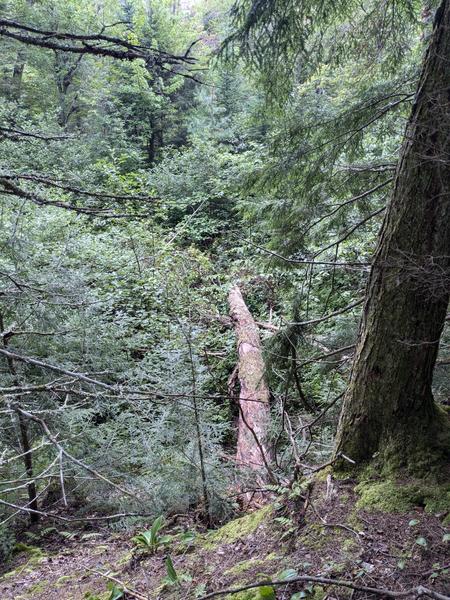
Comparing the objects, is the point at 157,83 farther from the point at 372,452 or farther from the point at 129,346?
the point at 129,346

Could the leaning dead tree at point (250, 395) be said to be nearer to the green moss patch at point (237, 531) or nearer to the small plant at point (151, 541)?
the green moss patch at point (237, 531)

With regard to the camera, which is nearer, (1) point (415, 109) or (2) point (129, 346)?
(1) point (415, 109)

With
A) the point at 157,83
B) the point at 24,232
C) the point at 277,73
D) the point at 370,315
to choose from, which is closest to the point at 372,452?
the point at 370,315

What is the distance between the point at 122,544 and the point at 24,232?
3.33 meters

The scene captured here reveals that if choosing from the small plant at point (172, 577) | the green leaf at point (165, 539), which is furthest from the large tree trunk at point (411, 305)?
the green leaf at point (165, 539)

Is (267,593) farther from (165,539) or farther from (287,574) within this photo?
(165,539)

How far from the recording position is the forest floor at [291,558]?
5.91ft

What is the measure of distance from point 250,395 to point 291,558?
331 cm

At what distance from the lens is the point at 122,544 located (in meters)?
3.36

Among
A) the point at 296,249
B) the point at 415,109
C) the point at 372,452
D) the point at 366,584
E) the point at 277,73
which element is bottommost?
the point at 366,584

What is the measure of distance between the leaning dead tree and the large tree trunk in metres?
0.85

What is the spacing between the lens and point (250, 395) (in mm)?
5375

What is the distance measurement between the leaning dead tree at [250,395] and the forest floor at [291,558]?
0.66m

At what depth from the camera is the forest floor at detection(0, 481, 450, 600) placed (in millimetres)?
1801
